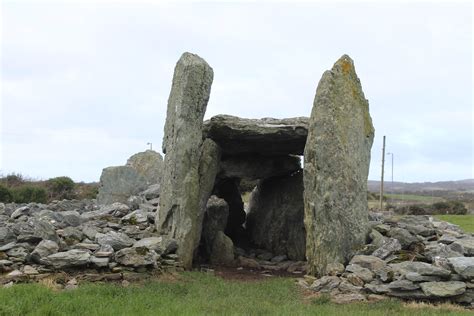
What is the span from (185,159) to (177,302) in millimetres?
5323

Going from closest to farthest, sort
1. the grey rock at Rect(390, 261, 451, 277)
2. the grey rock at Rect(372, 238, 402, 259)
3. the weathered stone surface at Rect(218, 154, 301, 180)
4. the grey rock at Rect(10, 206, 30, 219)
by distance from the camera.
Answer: the grey rock at Rect(390, 261, 451, 277) < the grey rock at Rect(372, 238, 402, 259) < the grey rock at Rect(10, 206, 30, 219) < the weathered stone surface at Rect(218, 154, 301, 180)

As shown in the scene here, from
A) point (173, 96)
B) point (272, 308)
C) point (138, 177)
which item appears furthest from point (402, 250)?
point (138, 177)

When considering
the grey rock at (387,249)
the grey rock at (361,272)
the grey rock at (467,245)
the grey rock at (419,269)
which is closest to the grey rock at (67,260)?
the grey rock at (361,272)

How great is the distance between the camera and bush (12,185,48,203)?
28938 mm

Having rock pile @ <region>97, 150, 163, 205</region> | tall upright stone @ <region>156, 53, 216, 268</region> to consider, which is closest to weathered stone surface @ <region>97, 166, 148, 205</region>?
rock pile @ <region>97, 150, 163, 205</region>

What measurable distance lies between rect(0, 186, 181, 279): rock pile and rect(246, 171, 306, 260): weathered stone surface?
4.42 meters

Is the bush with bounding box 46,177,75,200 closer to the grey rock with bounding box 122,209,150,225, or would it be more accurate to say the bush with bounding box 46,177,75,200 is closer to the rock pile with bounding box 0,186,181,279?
the rock pile with bounding box 0,186,181,279

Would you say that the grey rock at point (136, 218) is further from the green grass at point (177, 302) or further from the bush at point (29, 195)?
the bush at point (29, 195)

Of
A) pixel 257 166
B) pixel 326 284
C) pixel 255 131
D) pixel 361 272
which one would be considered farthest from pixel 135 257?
pixel 257 166

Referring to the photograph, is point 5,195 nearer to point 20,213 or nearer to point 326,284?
point 20,213

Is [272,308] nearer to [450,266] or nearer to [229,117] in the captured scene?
[450,266]

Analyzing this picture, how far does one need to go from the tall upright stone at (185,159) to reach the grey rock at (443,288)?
20.7 feet

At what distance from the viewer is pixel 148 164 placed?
2477cm

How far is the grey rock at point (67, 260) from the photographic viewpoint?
41.7 feet
